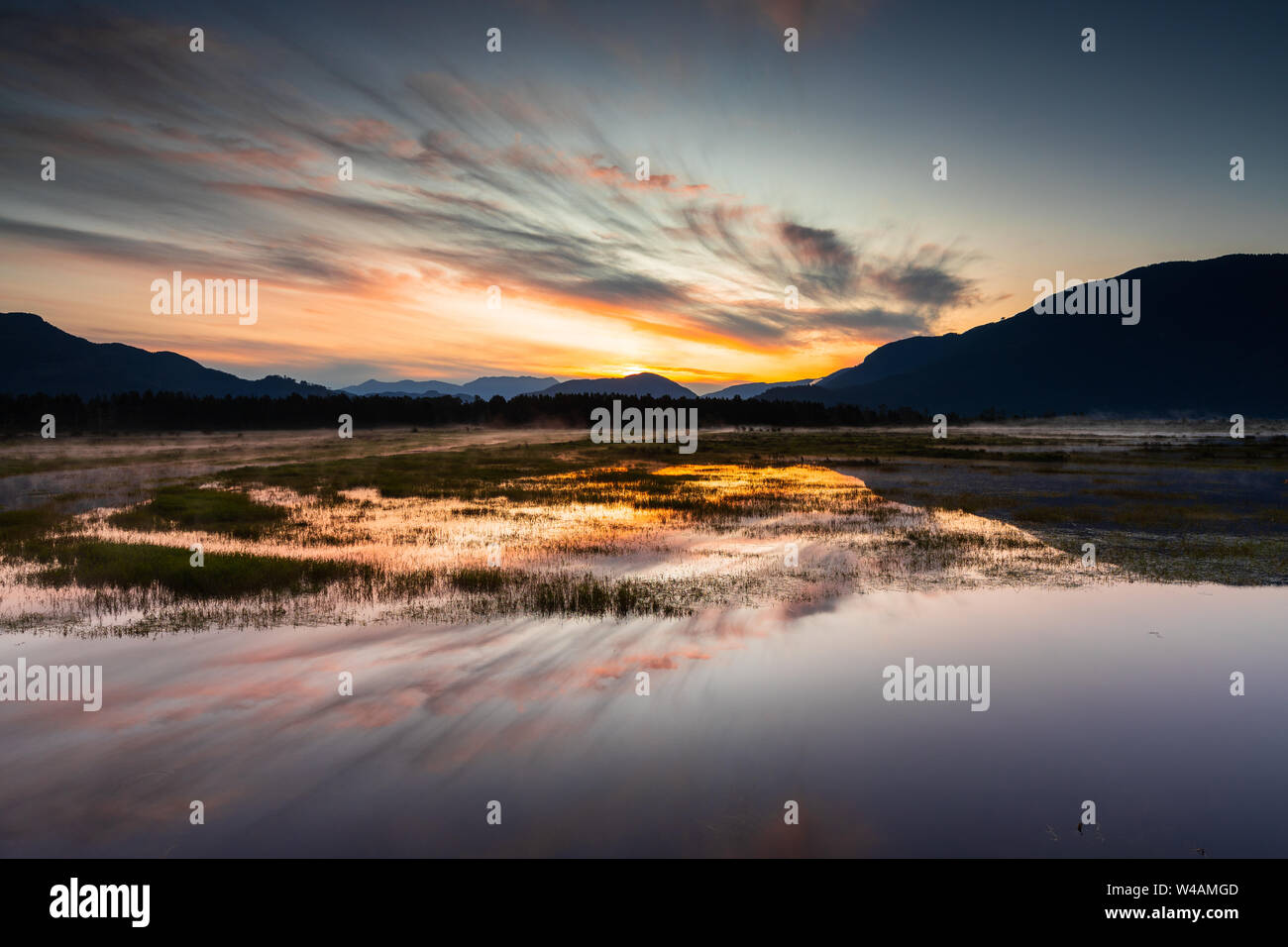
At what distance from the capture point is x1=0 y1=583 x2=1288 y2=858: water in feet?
26.2

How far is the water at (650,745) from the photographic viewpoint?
7996 millimetres

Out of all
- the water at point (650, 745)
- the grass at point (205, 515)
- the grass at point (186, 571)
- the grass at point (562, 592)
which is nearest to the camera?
the water at point (650, 745)

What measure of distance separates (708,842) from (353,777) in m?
5.35

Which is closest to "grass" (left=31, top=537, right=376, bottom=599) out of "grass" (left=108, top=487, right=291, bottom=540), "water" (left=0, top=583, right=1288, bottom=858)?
"water" (left=0, top=583, right=1288, bottom=858)

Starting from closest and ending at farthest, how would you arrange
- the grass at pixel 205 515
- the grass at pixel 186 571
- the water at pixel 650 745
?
the water at pixel 650 745
the grass at pixel 186 571
the grass at pixel 205 515

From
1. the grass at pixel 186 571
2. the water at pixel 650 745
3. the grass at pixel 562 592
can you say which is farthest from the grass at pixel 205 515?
the water at pixel 650 745

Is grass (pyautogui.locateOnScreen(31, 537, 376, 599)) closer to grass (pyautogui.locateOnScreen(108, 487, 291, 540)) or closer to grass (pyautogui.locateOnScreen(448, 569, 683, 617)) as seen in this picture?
grass (pyautogui.locateOnScreen(448, 569, 683, 617))

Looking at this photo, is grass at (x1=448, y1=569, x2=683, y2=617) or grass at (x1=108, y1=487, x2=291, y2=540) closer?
grass at (x1=448, y1=569, x2=683, y2=617)

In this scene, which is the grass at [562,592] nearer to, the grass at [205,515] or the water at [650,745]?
the water at [650,745]

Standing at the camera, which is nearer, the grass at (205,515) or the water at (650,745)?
the water at (650,745)

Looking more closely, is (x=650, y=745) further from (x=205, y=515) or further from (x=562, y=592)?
(x=205, y=515)

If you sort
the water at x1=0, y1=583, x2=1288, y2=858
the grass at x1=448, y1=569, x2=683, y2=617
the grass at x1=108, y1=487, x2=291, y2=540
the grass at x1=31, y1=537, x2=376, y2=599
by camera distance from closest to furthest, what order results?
the water at x1=0, y1=583, x2=1288, y2=858, the grass at x1=448, y1=569, x2=683, y2=617, the grass at x1=31, y1=537, x2=376, y2=599, the grass at x1=108, y1=487, x2=291, y2=540

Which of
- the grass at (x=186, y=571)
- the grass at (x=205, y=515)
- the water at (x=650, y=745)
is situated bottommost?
the water at (x=650, y=745)
